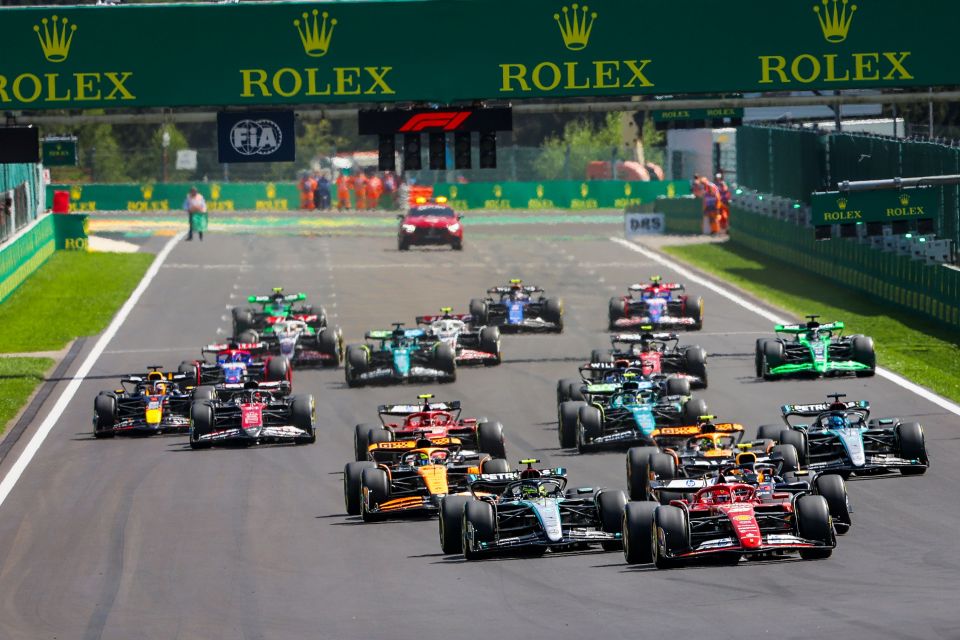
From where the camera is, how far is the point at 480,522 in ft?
70.6

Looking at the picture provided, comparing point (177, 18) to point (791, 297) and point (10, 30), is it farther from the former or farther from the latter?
point (791, 297)

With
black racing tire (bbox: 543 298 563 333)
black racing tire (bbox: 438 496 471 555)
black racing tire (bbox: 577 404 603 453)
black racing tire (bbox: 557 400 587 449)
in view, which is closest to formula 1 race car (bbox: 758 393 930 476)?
black racing tire (bbox: 577 404 603 453)

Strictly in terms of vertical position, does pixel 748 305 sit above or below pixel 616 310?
below

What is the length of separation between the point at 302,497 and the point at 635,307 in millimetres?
18535

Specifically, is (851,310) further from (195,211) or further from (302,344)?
(195,211)

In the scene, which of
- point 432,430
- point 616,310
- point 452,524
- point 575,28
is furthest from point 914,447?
point 616,310

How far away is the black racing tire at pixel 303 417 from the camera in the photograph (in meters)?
30.1

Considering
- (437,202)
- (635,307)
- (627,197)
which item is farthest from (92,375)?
(627,197)

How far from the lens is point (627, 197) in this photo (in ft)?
279

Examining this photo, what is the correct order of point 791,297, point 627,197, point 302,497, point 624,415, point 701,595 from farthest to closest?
1. point 627,197
2. point 791,297
3. point 624,415
4. point 302,497
5. point 701,595

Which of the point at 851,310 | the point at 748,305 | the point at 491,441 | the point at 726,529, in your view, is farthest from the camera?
the point at 748,305

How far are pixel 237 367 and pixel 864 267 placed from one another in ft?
Result: 63.0

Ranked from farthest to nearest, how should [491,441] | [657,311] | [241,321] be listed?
[657,311] < [241,321] < [491,441]

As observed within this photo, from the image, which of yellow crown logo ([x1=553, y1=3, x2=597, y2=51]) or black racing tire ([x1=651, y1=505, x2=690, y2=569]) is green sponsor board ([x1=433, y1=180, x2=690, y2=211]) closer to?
yellow crown logo ([x1=553, y1=3, x2=597, y2=51])
